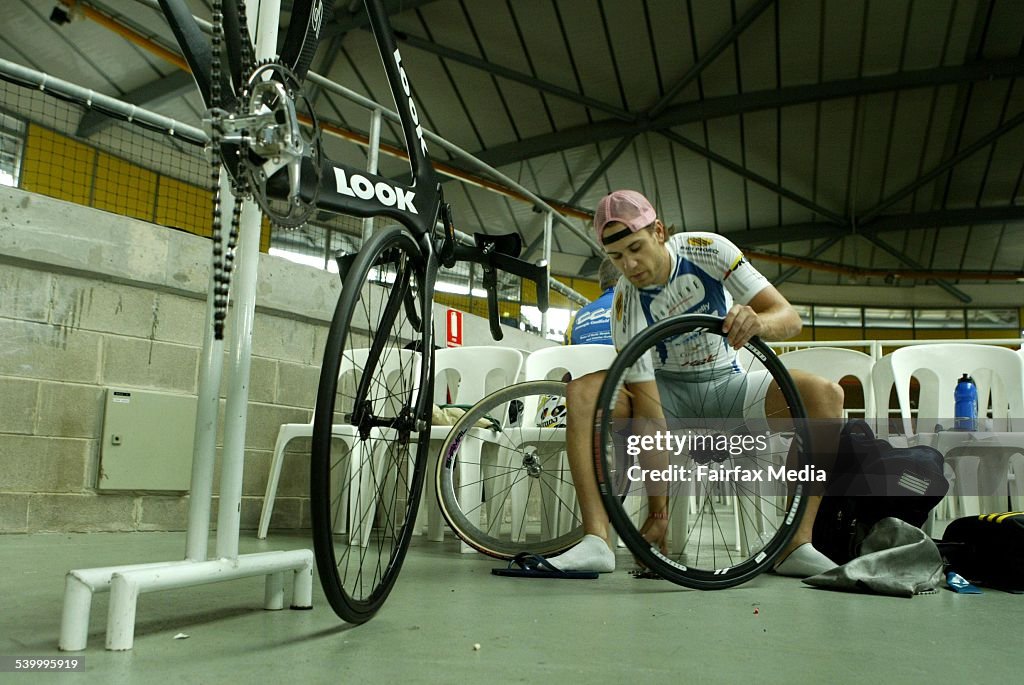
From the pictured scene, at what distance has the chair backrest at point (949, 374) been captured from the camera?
3.13 metres

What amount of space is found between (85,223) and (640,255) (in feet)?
6.61

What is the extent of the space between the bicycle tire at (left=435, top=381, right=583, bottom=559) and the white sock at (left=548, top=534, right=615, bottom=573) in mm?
314

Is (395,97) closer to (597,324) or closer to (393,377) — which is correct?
(393,377)

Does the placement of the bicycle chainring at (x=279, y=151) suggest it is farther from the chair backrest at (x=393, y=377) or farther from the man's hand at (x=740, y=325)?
the man's hand at (x=740, y=325)

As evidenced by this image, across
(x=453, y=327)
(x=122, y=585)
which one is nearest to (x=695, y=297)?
(x=122, y=585)

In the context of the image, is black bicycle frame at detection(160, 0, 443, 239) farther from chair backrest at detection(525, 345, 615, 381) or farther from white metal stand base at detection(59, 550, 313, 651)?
chair backrest at detection(525, 345, 615, 381)

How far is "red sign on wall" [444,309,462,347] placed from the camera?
4.29 meters

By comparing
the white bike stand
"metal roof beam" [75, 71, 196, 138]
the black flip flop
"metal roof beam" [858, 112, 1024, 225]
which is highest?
"metal roof beam" [858, 112, 1024, 225]

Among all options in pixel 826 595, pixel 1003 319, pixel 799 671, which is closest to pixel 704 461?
pixel 826 595

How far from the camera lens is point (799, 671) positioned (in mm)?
1128

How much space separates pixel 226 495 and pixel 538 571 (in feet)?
3.26

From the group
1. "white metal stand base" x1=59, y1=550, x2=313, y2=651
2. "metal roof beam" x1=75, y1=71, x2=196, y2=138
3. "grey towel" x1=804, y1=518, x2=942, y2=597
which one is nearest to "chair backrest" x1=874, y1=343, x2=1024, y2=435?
"grey towel" x1=804, y1=518, x2=942, y2=597

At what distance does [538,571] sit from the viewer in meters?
2.12

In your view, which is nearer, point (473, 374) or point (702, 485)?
point (702, 485)
